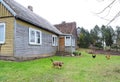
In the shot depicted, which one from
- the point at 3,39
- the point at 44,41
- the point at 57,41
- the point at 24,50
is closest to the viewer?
the point at 3,39

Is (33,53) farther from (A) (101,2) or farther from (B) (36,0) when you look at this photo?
(A) (101,2)

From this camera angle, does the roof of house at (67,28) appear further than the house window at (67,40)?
Yes

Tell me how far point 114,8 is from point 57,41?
15794 millimetres

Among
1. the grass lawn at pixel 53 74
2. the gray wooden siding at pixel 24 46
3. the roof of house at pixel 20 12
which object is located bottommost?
the grass lawn at pixel 53 74

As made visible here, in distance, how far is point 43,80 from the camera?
283 inches

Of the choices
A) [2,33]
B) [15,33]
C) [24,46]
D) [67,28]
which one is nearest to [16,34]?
[15,33]

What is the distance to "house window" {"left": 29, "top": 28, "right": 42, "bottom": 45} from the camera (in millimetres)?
15670

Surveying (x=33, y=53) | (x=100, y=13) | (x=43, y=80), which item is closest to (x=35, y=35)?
(x=33, y=53)

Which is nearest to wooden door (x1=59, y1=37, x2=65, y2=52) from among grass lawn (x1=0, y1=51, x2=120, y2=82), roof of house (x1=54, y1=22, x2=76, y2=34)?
roof of house (x1=54, y1=22, x2=76, y2=34)

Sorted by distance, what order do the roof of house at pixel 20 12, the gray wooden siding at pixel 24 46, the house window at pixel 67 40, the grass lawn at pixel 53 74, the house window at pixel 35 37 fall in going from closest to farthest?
the grass lawn at pixel 53 74 < the roof of house at pixel 20 12 < the gray wooden siding at pixel 24 46 < the house window at pixel 35 37 < the house window at pixel 67 40

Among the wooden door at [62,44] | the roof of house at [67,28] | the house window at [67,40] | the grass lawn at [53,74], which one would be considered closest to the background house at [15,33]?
the grass lawn at [53,74]

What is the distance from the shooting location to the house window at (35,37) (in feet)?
51.4

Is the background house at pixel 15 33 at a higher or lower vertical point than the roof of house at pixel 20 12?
lower

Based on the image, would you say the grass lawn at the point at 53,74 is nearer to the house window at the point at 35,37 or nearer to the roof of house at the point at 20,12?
the roof of house at the point at 20,12
